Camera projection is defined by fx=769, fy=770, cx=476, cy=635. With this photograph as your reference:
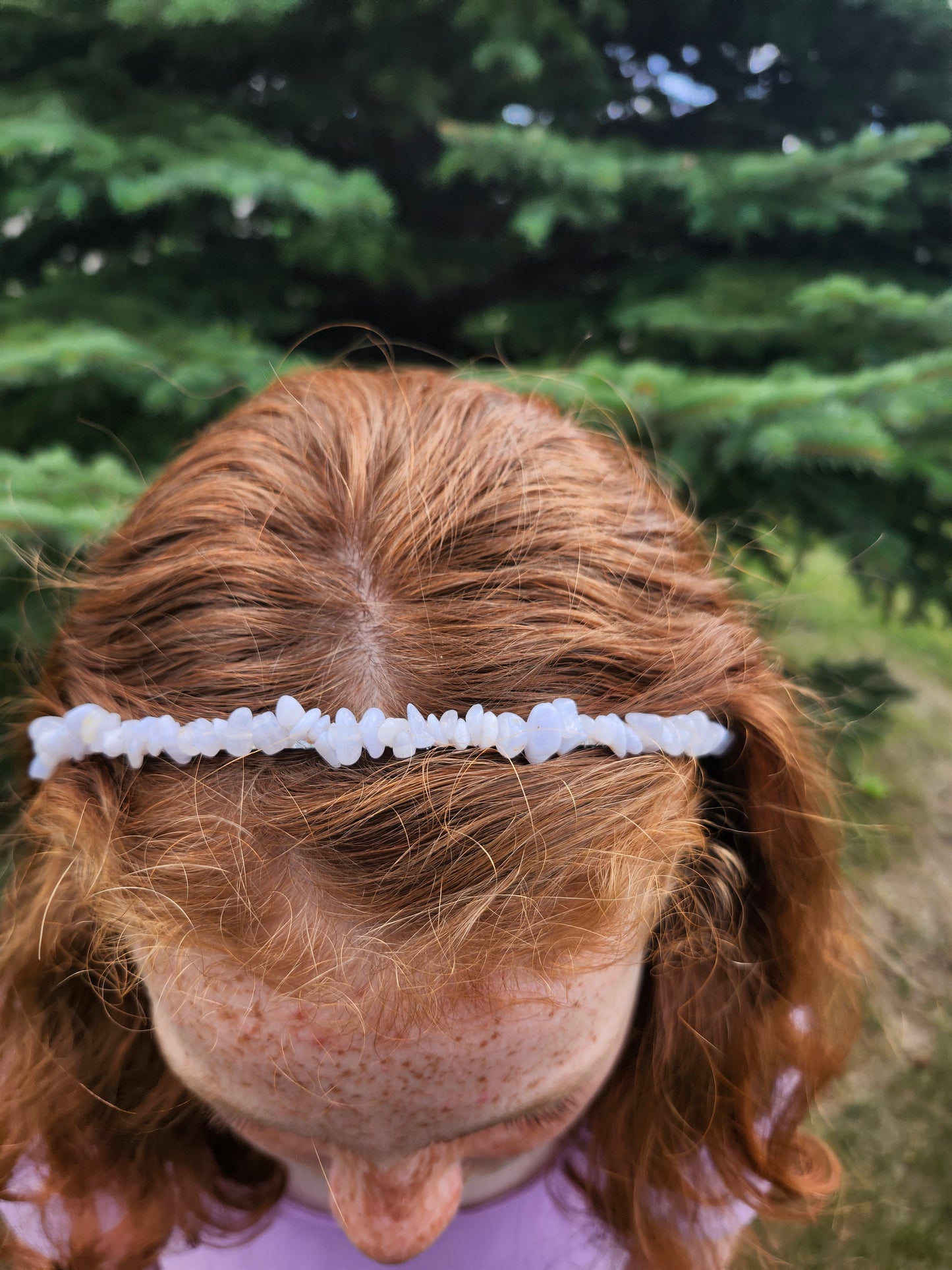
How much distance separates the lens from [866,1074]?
7.29 ft

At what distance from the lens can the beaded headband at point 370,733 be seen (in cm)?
71

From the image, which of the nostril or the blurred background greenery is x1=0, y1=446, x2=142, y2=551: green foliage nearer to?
the blurred background greenery

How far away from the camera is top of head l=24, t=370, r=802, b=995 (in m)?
0.73

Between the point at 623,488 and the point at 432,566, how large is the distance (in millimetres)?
318

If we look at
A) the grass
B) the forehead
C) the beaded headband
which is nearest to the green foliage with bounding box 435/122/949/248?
the grass

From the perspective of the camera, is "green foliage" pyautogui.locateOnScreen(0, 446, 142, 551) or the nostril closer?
the nostril

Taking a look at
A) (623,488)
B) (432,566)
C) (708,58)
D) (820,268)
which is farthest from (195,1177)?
(708,58)

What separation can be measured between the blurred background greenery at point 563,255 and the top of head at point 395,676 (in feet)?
1.79

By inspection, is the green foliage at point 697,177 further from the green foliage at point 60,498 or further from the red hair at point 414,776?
the green foliage at point 60,498

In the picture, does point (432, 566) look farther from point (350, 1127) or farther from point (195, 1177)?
point (195, 1177)

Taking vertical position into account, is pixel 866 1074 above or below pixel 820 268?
below

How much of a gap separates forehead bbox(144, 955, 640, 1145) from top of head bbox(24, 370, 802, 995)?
50mm

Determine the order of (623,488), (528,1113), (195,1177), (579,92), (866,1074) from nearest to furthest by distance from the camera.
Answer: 1. (528,1113)
2. (623,488)
3. (195,1177)
4. (579,92)
5. (866,1074)

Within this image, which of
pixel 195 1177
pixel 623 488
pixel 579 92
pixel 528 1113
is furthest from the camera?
pixel 579 92
